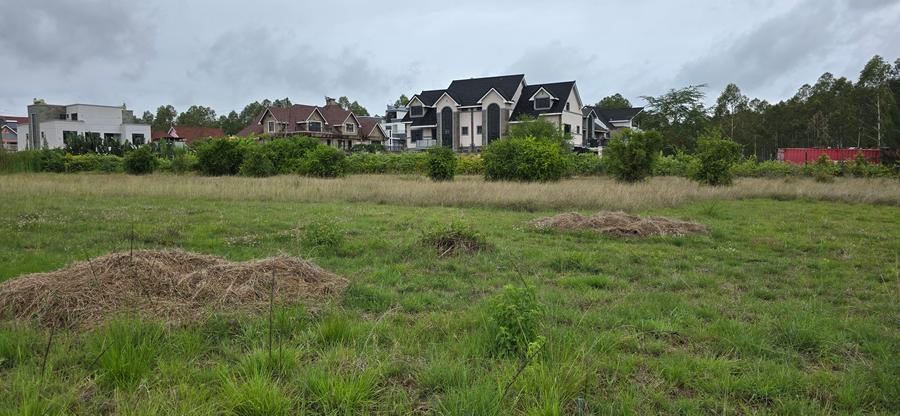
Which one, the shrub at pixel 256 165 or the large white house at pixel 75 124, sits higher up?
the large white house at pixel 75 124

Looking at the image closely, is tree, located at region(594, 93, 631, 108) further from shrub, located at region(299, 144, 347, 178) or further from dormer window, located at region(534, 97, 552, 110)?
shrub, located at region(299, 144, 347, 178)

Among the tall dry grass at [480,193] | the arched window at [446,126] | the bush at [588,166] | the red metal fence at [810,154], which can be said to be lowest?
the tall dry grass at [480,193]

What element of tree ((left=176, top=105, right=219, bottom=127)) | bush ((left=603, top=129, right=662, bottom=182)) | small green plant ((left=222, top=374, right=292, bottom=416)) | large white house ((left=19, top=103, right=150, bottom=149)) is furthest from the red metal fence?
tree ((left=176, top=105, right=219, bottom=127))

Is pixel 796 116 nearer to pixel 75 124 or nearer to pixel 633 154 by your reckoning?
pixel 633 154

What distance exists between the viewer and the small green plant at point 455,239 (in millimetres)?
7969

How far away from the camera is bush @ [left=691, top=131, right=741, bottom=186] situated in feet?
67.0

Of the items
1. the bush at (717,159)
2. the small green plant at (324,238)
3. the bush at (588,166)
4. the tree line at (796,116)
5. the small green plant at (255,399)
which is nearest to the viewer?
the small green plant at (255,399)

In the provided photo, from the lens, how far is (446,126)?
56938 mm

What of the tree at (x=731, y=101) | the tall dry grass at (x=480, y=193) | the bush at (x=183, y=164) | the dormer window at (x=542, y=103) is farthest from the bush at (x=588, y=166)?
the tree at (x=731, y=101)

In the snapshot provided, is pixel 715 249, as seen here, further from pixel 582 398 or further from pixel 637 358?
pixel 582 398

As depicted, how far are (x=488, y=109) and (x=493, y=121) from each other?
1317 mm

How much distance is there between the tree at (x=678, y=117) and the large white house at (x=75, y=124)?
56.0m

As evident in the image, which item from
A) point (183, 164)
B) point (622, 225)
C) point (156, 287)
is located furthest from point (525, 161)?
point (183, 164)

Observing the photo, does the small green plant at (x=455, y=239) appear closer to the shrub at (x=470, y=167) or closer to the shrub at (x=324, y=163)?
the shrub at (x=324, y=163)
